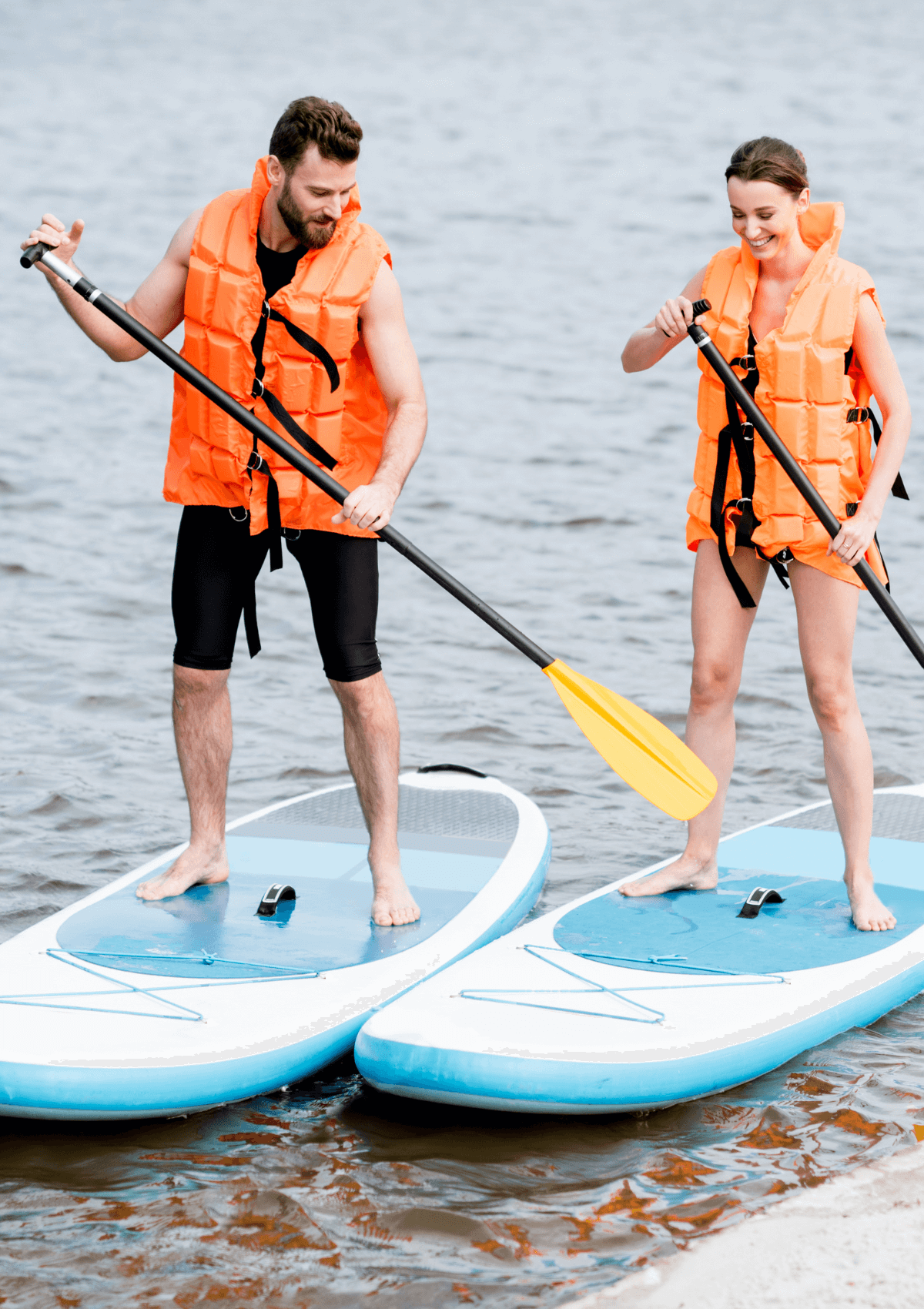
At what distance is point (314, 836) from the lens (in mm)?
4660

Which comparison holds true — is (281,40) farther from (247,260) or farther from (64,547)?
(247,260)

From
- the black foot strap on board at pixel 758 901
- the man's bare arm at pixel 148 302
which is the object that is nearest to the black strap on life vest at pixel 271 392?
the man's bare arm at pixel 148 302

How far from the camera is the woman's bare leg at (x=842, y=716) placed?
3996mm

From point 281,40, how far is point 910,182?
627 inches

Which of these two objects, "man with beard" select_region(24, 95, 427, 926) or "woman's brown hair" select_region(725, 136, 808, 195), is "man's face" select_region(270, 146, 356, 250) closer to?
"man with beard" select_region(24, 95, 427, 926)

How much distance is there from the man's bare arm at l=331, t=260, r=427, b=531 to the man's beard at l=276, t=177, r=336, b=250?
0.50 ft

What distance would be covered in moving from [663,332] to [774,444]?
0.38m

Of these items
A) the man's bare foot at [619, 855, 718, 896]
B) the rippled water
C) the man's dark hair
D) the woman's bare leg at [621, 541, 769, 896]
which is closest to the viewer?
the rippled water

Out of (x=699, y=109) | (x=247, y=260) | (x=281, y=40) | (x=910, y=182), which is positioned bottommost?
(x=247, y=260)

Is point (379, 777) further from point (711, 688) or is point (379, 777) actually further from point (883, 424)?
point (883, 424)

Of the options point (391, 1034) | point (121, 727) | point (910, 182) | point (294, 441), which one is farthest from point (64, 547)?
point (910, 182)

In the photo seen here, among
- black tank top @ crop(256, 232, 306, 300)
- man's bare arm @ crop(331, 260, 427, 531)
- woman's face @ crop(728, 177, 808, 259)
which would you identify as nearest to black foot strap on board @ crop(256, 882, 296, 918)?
man's bare arm @ crop(331, 260, 427, 531)

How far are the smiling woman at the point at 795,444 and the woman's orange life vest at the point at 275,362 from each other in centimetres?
71

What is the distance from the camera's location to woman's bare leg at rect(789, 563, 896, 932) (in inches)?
157
